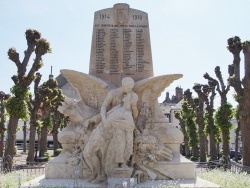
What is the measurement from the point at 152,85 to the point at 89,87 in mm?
1827

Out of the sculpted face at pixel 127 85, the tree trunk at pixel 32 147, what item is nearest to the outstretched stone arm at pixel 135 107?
the sculpted face at pixel 127 85

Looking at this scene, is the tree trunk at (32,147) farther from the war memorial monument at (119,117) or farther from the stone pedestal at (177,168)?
the stone pedestal at (177,168)

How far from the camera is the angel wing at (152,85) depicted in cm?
1051

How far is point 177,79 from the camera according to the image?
35.1 ft

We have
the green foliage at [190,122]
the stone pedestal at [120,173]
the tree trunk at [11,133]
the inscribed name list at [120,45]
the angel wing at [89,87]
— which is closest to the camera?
the stone pedestal at [120,173]

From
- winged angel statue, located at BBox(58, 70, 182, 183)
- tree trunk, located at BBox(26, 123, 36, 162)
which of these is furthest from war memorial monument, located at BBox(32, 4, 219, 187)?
tree trunk, located at BBox(26, 123, 36, 162)

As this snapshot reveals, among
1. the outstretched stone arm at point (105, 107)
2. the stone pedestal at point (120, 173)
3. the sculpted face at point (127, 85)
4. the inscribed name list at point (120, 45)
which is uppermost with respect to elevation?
the inscribed name list at point (120, 45)

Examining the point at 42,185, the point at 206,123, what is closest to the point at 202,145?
the point at 206,123

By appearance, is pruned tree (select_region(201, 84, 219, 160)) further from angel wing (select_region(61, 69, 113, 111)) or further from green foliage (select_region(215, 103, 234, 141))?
angel wing (select_region(61, 69, 113, 111))

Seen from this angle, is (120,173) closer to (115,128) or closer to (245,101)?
(115,128)

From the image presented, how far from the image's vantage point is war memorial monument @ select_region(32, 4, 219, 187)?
948 centimetres

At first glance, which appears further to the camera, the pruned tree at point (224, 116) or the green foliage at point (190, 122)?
the green foliage at point (190, 122)

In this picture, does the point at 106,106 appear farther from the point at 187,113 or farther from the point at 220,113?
the point at 187,113

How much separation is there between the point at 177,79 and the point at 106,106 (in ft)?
7.41
